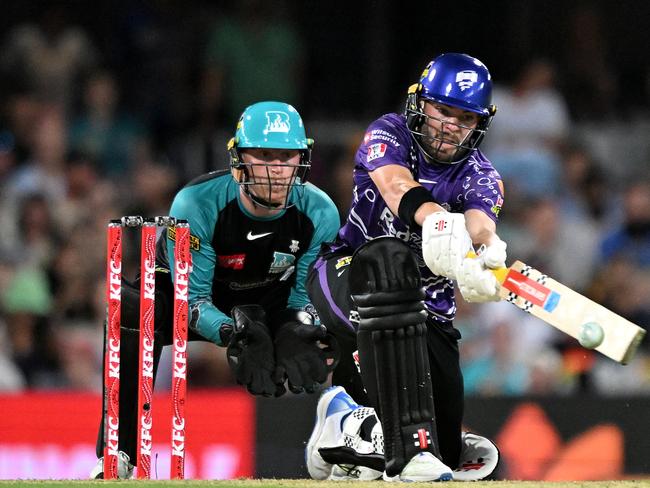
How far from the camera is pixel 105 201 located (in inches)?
377

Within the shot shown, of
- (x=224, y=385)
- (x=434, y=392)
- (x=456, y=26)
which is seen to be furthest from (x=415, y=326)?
(x=456, y=26)

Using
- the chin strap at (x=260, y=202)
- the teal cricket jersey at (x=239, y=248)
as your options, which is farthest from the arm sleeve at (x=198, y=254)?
the chin strap at (x=260, y=202)

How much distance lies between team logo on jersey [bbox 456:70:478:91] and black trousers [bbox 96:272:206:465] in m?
1.52

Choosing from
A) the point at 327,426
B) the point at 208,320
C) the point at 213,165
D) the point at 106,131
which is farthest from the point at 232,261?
the point at 106,131

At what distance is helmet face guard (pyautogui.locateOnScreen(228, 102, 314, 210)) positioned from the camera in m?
5.58

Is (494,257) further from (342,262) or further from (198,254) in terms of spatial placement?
(198,254)

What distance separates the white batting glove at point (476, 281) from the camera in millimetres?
4598

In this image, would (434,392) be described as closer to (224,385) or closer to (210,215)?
(210,215)

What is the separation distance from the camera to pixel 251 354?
5.38 meters

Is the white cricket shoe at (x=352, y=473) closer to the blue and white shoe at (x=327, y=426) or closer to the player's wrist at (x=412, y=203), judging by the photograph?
the blue and white shoe at (x=327, y=426)

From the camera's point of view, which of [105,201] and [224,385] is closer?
[224,385]

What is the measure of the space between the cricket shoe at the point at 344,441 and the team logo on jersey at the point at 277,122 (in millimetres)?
1177

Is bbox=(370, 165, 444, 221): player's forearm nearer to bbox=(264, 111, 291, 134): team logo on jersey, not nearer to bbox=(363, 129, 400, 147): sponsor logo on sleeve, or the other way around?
bbox=(363, 129, 400, 147): sponsor logo on sleeve

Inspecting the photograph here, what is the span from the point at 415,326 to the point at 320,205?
1161 mm
